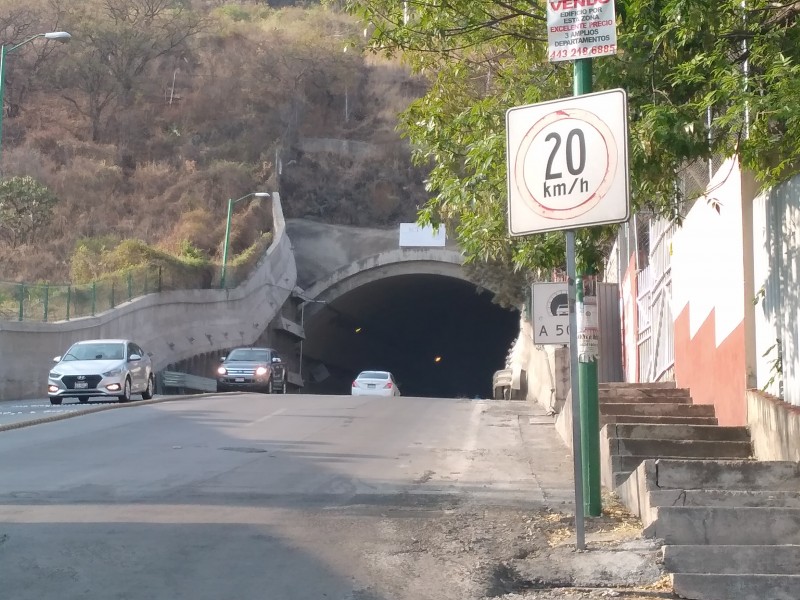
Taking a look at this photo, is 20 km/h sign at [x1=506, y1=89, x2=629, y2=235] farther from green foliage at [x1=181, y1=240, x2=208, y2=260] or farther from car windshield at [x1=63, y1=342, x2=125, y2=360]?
green foliage at [x1=181, y1=240, x2=208, y2=260]

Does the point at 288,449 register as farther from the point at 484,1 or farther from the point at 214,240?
the point at 214,240

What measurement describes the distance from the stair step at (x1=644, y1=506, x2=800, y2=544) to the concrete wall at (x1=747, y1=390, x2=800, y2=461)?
144 centimetres

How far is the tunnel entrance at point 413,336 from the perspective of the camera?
169 ft

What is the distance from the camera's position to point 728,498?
7.64 meters

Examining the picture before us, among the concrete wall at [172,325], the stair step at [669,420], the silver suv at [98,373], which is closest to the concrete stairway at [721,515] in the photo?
the stair step at [669,420]

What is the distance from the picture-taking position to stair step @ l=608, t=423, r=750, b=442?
1044cm

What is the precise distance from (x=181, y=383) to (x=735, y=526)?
1235 inches

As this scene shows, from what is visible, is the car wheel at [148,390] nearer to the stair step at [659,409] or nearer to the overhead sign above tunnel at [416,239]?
the stair step at [659,409]

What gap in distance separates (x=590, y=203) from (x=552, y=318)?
1517 millimetres

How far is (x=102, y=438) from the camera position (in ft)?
50.5

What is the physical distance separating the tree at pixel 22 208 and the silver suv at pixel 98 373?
65.7 ft

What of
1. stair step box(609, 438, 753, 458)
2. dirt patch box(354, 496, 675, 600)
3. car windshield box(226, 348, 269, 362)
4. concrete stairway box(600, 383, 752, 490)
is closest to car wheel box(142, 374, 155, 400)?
car windshield box(226, 348, 269, 362)

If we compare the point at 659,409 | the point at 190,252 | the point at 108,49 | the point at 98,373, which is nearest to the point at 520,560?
the point at 659,409

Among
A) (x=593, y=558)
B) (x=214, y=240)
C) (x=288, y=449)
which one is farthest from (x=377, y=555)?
(x=214, y=240)
